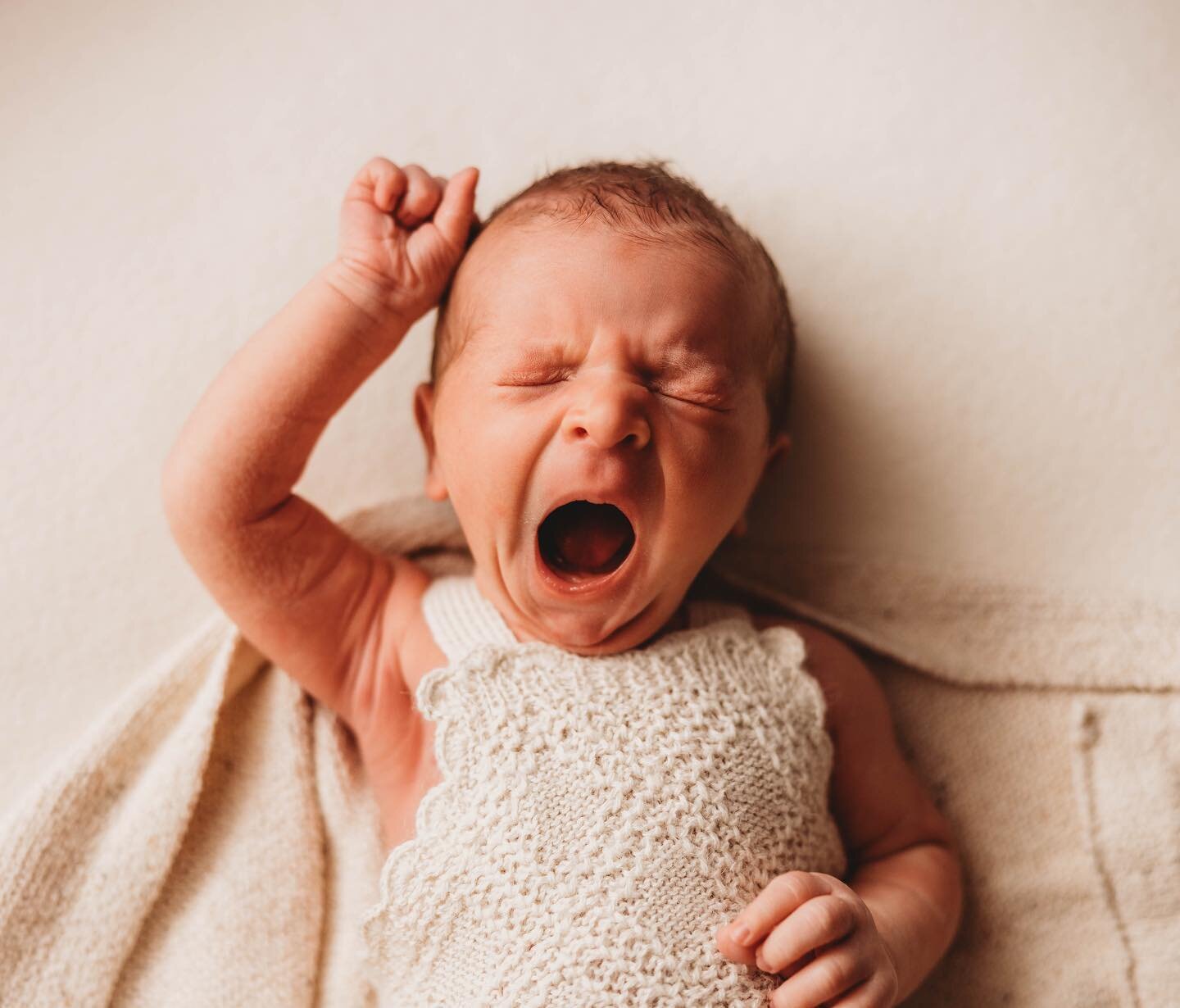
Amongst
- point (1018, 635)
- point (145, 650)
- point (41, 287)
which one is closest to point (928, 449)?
point (1018, 635)

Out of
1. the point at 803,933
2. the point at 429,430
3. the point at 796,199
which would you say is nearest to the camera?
the point at 803,933

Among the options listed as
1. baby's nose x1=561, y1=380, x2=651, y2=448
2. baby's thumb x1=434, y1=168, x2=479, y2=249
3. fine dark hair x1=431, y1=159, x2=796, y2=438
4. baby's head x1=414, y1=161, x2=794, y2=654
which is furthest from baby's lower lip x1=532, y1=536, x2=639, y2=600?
baby's thumb x1=434, y1=168, x2=479, y2=249

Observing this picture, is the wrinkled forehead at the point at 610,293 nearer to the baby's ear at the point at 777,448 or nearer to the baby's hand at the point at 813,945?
Result: the baby's ear at the point at 777,448

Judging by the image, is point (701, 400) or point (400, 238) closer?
point (701, 400)

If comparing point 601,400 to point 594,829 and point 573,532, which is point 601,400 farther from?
point 594,829

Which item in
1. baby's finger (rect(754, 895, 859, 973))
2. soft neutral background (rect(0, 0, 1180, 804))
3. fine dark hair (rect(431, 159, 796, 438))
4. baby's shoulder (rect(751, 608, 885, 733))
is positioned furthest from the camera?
soft neutral background (rect(0, 0, 1180, 804))

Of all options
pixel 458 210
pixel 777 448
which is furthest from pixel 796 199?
pixel 458 210

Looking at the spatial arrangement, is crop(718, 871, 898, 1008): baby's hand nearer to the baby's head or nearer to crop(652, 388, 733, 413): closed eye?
the baby's head

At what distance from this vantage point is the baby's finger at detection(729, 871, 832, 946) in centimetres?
91

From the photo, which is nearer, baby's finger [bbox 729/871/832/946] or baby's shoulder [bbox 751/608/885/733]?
baby's finger [bbox 729/871/832/946]

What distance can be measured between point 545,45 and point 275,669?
0.80 meters

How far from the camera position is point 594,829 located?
941 mm

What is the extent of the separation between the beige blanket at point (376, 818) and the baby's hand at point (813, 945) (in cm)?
30

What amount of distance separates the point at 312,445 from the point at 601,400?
349mm
